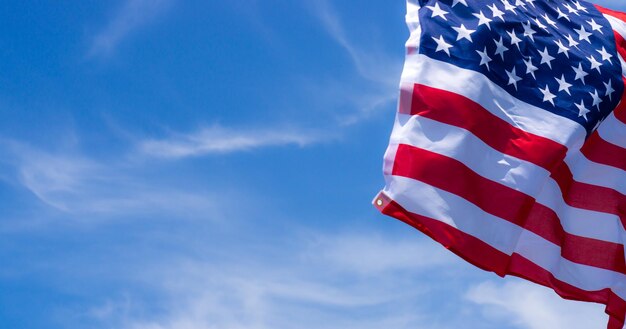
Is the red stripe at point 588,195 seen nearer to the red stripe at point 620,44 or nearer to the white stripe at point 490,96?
the white stripe at point 490,96

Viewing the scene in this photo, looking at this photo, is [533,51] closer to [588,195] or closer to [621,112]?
[588,195]

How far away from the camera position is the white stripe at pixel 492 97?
14312mm

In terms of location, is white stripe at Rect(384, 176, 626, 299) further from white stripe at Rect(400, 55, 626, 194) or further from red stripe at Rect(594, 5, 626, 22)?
red stripe at Rect(594, 5, 626, 22)

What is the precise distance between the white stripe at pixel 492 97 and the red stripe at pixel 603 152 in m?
1.30

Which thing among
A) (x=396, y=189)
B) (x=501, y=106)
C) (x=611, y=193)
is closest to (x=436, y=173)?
(x=396, y=189)

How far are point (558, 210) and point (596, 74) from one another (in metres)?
2.26

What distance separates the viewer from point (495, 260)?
46.4 ft

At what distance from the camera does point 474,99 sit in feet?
47.9

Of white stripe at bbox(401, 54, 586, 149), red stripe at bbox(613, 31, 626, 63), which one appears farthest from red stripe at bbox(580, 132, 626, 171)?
red stripe at bbox(613, 31, 626, 63)

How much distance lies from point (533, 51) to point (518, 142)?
1.76m

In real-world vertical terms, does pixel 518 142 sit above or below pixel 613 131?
below

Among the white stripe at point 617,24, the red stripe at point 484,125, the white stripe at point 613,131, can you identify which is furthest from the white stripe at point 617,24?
the red stripe at point 484,125

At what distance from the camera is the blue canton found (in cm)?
1480

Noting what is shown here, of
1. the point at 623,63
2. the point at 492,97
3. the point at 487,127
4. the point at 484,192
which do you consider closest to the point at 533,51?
the point at 492,97
